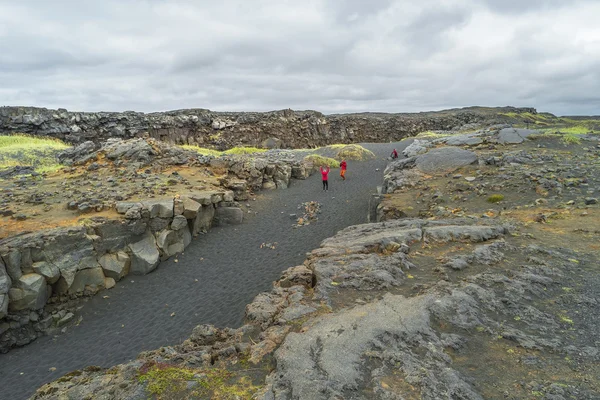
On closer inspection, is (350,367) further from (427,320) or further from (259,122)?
(259,122)

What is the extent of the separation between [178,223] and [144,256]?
2.41m

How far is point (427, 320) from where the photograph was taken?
5766 millimetres

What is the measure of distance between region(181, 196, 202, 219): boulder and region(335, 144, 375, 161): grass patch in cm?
2230

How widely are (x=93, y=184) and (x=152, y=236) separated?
6809 millimetres

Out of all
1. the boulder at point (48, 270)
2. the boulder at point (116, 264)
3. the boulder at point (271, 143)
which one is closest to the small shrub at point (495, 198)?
the boulder at point (116, 264)

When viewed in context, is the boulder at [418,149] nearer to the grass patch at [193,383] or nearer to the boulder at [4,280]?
the grass patch at [193,383]

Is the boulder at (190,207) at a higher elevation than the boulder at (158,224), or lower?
higher

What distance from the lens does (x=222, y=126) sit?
49906mm

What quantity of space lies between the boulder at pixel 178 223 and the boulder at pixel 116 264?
8.64 feet

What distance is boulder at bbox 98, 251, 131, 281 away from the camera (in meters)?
13.1

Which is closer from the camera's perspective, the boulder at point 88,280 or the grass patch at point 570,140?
the boulder at point 88,280

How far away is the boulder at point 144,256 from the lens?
46.0 ft

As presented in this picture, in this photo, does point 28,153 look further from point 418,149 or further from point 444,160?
point 418,149

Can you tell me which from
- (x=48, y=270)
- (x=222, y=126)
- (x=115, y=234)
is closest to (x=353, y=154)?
(x=222, y=126)
